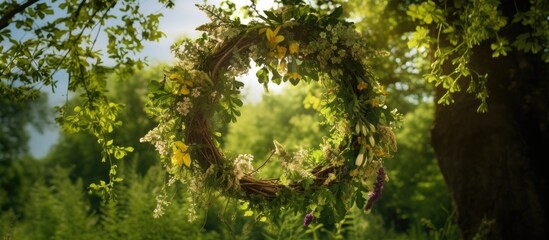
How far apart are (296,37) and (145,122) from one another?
24615 mm

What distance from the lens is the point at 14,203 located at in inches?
925

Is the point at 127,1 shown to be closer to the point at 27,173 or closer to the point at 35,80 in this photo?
the point at 35,80

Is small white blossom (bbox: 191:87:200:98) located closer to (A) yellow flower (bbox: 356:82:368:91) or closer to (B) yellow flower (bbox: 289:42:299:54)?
(B) yellow flower (bbox: 289:42:299:54)

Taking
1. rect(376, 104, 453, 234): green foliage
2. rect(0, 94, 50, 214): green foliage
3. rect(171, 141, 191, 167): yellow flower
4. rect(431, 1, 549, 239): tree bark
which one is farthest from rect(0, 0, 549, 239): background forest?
rect(0, 94, 50, 214): green foliage

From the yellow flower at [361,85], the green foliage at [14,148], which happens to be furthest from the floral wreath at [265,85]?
the green foliage at [14,148]

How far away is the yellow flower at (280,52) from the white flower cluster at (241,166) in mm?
640

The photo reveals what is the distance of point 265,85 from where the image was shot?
3447 millimetres

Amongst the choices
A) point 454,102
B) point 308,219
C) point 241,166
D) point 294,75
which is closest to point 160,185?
point 454,102

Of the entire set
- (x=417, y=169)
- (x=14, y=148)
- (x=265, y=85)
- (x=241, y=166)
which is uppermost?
(x=14, y=148)

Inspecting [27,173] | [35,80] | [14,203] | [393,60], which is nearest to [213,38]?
[35,80]

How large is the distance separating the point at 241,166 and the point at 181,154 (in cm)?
39

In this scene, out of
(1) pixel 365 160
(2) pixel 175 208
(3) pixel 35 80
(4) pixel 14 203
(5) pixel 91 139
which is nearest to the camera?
(1) pixel 365 160

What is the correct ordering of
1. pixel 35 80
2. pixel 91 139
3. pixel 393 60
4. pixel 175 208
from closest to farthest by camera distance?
1. pixel 35 80
2. pixel 175 208
3. pixel 393 60
4. pixel 91 139

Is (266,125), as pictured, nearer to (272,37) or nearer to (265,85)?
(265,85)
